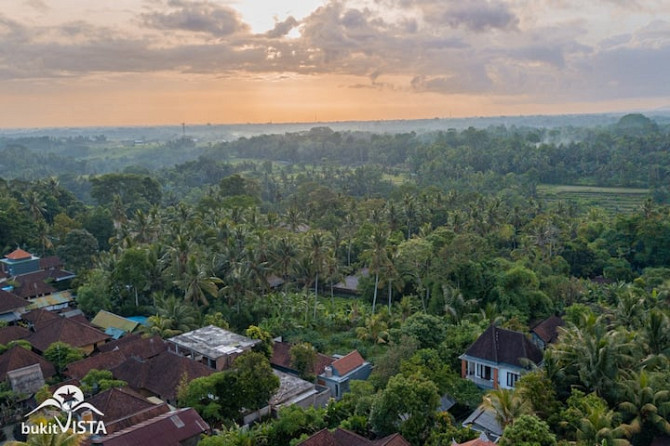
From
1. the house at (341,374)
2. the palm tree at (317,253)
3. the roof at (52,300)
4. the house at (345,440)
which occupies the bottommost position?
the house at (341,374)

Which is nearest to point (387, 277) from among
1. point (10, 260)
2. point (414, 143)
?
point (10, 260)

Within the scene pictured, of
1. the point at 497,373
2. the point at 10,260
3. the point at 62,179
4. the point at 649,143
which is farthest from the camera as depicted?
the point at 62,179

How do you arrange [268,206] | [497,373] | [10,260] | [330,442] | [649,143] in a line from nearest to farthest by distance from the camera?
1. [330,442]
2. [497,373]
3. [10,260]
4. [268,206]
5. [649,143]

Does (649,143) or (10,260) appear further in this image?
(649,143)

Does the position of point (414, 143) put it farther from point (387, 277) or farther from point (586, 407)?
point (586, 407)

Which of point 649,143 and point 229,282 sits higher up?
point 649,143

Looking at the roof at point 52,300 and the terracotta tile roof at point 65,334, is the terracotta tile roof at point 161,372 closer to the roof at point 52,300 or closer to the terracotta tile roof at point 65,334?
the terracotta tile roof at point 65,334

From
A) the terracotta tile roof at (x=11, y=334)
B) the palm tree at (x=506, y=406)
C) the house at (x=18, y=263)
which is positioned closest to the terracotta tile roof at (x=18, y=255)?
the house at (x=18, y=263)

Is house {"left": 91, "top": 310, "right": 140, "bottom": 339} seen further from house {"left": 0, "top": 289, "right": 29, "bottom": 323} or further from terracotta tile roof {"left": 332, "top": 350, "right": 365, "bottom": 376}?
terracotta tile roof {"left": 332, "top": 350, "right": 365, "bottom": 376}

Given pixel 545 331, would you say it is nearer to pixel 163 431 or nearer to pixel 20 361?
pixel 163 431
